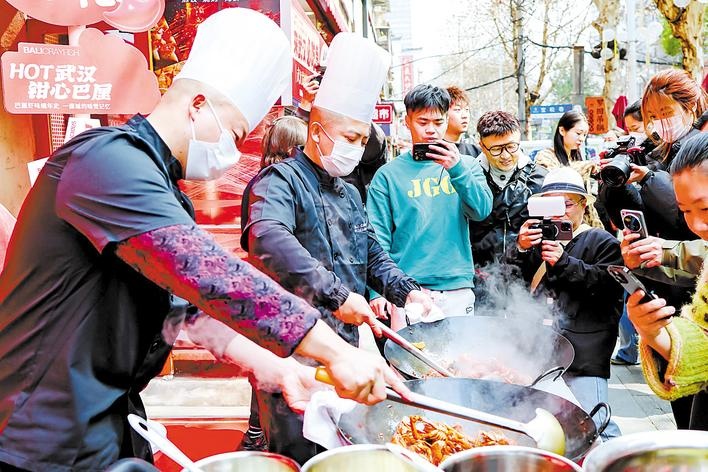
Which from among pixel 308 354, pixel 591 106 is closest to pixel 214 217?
pixel 308 354

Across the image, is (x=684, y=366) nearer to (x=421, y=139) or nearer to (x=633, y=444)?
(x=633, y=444)

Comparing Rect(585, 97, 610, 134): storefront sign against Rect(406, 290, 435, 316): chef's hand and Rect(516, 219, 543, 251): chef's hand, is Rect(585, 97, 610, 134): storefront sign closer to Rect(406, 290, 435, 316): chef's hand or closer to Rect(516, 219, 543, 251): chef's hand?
Rect(516, 219, 543, 251): chef's hand

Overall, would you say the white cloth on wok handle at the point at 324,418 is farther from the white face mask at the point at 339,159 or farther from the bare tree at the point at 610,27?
the bare tree at the point at 610,27

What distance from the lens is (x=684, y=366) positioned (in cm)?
192

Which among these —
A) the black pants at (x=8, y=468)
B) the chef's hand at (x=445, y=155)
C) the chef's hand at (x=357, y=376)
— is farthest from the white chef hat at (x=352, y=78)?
the black pants at (x=8, y=468)

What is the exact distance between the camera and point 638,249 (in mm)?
2727

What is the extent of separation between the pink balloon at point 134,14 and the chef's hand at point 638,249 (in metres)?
2.73

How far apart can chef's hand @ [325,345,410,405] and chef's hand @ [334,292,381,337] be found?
0.96m

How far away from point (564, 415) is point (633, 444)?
56cm

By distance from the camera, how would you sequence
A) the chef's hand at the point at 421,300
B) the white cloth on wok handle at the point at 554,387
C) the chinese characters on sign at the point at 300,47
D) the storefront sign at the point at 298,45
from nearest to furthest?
the white cloth on wok handle at the point at 554,387
the chef's hand at the point at 421,300
the storefront sign at the point at 298,45
the chinese characters on sign at the point at 300,47

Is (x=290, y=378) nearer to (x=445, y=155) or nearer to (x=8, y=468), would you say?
(x=8, y=468)

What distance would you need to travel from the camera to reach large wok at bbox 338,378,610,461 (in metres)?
1.79

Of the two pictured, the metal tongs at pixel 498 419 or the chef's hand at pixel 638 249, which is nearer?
the metal tongs at pixel 498 419

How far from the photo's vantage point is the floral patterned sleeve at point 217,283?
121cm
